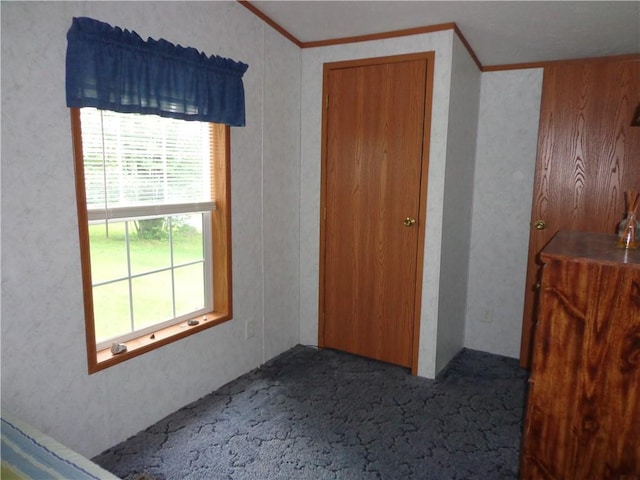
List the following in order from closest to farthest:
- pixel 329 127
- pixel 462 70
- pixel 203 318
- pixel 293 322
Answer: pixel 203 318 → pixel 462 70 → pixel 329 127 → pixel 293 322

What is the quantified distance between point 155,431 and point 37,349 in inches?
30.3

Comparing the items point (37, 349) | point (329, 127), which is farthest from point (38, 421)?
point (329, 127)

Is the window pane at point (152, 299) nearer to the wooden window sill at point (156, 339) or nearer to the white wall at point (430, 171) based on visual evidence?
the wooden window sill at point (156, 339)

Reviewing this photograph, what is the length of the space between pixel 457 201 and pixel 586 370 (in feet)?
5.26

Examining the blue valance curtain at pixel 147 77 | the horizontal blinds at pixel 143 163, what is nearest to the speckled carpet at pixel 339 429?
the horizontal blinds at pixel 143 163

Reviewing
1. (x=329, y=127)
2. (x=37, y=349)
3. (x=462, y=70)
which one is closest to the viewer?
(x=37, y=349)

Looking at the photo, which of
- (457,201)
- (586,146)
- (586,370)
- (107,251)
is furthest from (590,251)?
(107,251)

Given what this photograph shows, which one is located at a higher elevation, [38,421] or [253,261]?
[253,261]

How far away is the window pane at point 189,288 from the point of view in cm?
251

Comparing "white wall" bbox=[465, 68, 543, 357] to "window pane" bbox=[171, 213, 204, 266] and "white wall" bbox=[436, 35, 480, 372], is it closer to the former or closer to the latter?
"white wall" bbox=[436, 35, 480, 372]

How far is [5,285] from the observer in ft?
5.34

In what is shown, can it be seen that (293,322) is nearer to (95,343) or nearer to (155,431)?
(155,431)

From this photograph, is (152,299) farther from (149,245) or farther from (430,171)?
(430,171)

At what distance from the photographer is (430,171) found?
2.77 meters
